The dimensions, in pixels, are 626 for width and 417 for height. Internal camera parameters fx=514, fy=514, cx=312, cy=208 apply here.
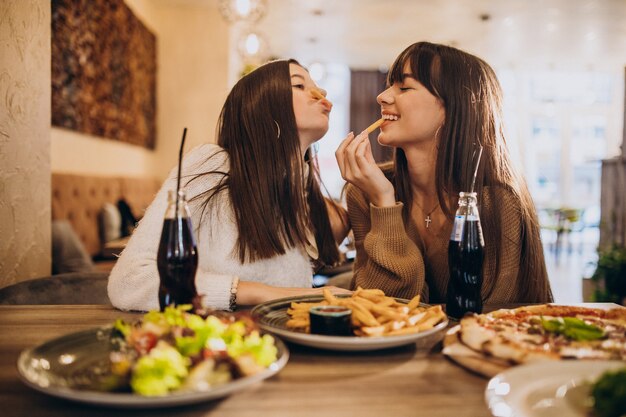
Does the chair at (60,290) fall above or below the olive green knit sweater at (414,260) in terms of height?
below

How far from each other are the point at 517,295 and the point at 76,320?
3.82 feet

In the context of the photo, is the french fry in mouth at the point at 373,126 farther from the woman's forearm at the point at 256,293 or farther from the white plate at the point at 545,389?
the white plate at the point at 545,389

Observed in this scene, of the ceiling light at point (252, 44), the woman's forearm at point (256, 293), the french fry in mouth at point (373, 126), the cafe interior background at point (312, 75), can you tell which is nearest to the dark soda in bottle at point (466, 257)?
the woman's forearm at point (256, 293)

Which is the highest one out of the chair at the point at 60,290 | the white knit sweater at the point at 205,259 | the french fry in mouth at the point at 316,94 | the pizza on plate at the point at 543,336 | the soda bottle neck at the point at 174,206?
the french fry in mouth at the point at 316,94

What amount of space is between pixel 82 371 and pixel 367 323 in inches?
17.5

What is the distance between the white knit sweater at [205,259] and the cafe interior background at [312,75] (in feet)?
2.05

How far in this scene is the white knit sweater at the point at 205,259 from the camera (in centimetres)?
114

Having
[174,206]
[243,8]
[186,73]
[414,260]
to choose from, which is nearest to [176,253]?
[174,206]

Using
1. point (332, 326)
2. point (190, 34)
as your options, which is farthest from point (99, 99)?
point (332, 326)

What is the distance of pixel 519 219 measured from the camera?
1479 millimetres

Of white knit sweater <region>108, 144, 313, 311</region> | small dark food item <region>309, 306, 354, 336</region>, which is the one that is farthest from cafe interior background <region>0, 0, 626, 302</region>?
small dark food item <region>309, 306, 354, 336</region>

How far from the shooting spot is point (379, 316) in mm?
918

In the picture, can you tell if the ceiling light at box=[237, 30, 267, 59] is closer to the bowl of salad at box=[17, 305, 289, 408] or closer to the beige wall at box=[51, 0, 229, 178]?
the beige wall at box=[51, 0, 229, 178]

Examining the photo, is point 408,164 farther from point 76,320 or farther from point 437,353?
point 76,320
